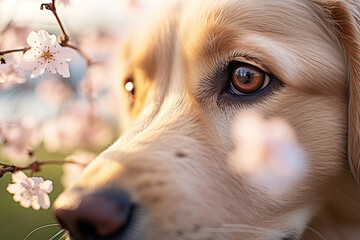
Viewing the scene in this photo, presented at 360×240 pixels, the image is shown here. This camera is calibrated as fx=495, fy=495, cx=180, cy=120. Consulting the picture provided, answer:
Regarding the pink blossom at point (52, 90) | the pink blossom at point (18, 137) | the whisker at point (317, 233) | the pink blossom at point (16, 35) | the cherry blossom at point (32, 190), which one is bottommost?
the whisker at point (317, 233)

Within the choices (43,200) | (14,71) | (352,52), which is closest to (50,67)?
(14,71)

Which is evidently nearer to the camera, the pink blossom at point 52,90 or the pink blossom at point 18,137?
the pink blossom at point 18,137

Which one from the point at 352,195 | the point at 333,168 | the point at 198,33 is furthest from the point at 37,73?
the point at 352,195

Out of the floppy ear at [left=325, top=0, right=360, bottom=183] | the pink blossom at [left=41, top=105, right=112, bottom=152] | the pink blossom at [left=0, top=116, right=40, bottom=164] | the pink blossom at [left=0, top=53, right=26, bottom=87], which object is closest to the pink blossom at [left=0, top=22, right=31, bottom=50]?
the pink blossom at [left=0, top=116, right=40, bottom=164]

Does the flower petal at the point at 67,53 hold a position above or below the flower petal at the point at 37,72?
above

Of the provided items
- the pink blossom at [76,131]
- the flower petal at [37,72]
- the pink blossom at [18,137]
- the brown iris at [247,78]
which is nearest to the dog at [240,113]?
the brown iris at [247,78]

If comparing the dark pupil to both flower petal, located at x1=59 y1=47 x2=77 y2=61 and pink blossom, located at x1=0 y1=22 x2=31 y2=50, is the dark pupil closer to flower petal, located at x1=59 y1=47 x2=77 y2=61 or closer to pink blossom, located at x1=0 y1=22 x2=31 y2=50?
flower petal, located at x1=59 y1=47 x2=77 y2=61

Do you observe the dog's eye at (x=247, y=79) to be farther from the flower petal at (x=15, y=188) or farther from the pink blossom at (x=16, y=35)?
the pink blossom at (x=16, y=35)
